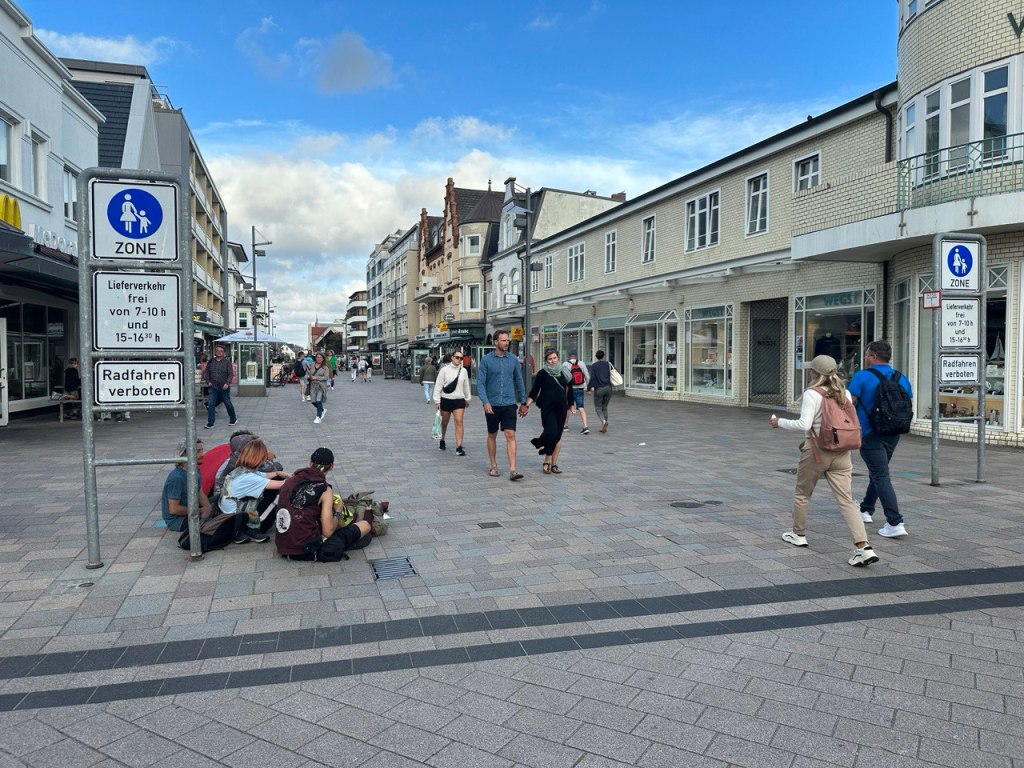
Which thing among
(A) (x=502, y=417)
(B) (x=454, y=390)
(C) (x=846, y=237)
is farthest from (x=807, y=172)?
(A) (x=502, y=417)

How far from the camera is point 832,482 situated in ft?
19.3

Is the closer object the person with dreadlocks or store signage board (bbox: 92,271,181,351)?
store signage board (bbox: 92,271,181,351)

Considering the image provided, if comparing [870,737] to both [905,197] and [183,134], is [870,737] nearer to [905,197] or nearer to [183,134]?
[905,197]

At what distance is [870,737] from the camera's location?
320 centimetres

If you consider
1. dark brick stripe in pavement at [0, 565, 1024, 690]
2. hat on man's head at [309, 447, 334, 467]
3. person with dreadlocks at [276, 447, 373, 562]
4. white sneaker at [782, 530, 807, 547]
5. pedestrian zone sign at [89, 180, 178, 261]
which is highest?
pedestrian zone sign at [89, 180, 178, 261]

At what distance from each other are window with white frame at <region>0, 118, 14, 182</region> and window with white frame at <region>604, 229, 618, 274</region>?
19.8 metres

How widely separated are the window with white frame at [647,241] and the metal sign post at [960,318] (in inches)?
677

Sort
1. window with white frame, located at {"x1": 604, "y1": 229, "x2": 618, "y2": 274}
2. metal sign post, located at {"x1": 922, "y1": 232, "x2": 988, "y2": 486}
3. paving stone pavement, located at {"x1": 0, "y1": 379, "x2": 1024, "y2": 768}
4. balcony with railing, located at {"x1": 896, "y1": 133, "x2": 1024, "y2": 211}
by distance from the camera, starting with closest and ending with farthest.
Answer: paving stone pavement, located at {"x1": 0, "y1": 379, "x2": 1024, "y2": 768} < metal sign post, located at {"x1": 922, "y1": 232, "x2": 988, "y2": 486} < balcony with railing, located at {"x1": 896, "y1": 133, "x2": 1024, "y2": 211} < window with white frame, located at {"x1": 604, "y1": 229, "x2": 618, "y2": 274}

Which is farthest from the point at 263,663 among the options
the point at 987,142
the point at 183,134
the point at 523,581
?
the point at 183,134

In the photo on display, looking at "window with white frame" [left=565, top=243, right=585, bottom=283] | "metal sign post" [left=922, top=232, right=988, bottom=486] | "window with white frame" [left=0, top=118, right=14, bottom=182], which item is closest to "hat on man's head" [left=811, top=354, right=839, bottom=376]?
"metal sign post" [left=922, top=232, right=988, bottom=486]

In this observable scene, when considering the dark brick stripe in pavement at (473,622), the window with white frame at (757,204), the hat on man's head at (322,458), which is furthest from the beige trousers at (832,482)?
the window with white frame at (757,204)

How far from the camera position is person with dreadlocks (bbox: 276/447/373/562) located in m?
5.68

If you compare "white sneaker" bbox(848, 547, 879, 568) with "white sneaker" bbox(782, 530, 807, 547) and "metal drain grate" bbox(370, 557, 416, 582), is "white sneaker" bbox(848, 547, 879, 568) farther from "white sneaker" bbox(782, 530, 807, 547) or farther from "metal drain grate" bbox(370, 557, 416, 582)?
"metal drain grate" bbox(370, 557, 416, 582)

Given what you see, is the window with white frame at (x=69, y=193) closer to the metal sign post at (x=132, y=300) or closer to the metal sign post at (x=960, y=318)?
the metal sign post at (x=132, y=300)
